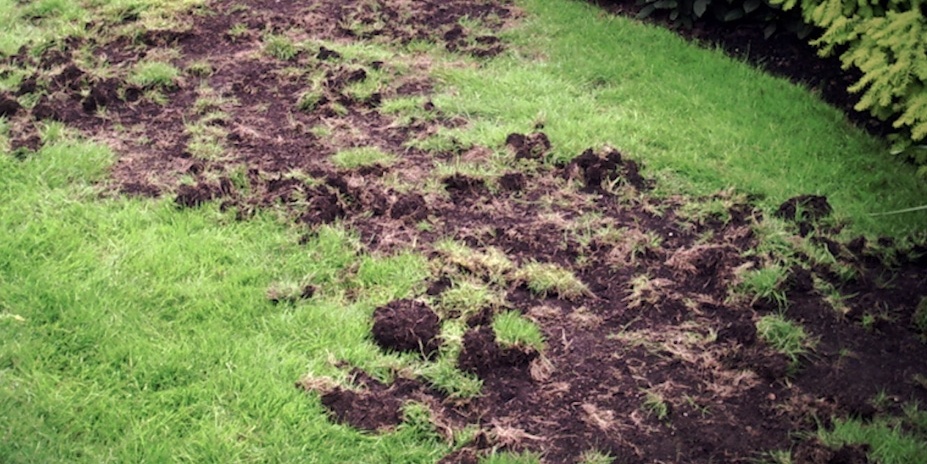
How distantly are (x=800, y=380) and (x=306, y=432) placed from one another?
6.50 feet

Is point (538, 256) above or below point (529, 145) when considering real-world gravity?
below

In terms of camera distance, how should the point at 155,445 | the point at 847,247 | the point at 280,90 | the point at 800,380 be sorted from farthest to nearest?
the point at 280,90 → the point at 847,247 → the point at 800,380 → the point at 155,445

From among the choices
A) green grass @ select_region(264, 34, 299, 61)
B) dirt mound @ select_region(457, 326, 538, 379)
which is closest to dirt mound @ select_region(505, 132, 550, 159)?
dirt mound @ select_region(457, 326, 538, 379)

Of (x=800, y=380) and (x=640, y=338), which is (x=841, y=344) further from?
(x=640, y=338)

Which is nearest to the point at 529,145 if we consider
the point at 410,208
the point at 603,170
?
the point at 603,170

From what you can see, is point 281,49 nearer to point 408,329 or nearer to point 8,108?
point 8,108

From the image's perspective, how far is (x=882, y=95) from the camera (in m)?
5.18

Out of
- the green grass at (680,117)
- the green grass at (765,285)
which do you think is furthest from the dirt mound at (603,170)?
the green grass at (765,285)

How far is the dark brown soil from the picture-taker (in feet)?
11.6

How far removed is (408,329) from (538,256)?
3.02 feet

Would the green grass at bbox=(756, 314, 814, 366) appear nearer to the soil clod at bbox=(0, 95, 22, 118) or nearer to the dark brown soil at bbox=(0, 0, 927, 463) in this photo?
the dark brown soil at bbox=(0, 0, 927, 463)

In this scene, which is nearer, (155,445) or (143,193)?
(155,445)

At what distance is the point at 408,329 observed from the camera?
12.7 ft

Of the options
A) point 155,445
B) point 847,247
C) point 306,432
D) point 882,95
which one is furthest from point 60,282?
point 882,95
